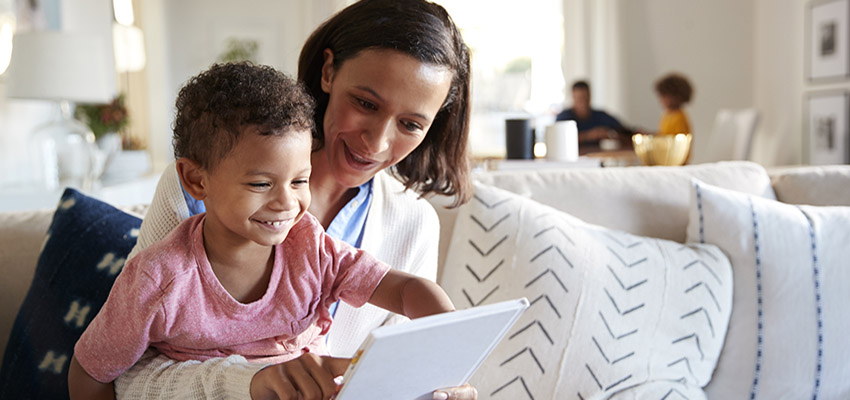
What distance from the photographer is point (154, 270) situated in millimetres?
894

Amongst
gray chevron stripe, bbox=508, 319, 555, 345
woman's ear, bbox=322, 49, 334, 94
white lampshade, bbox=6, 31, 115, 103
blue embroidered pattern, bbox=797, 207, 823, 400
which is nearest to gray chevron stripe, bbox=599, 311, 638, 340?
gray chevron stripe, bbox=508, 319, 555, 345

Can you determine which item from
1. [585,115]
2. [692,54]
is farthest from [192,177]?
[692,54]

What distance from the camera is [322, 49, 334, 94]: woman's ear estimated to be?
122cm

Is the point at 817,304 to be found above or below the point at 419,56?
below

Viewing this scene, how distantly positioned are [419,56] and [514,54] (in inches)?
255

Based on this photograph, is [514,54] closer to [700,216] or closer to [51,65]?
[51,65]

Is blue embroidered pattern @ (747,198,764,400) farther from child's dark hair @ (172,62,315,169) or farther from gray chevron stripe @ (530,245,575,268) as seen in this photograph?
child's dark hair @ (172,62,315,169)

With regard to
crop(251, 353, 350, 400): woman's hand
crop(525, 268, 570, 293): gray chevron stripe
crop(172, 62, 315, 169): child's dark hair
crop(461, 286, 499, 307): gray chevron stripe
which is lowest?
crop(461, 286, 499, 307): gray chevron stripe

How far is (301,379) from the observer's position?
0.78 metres

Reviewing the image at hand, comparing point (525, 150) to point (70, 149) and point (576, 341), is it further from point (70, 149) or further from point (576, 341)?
point (70, 149)

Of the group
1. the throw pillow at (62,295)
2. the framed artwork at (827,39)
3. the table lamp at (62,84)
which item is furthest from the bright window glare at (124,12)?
the throw pillow at (62,295)

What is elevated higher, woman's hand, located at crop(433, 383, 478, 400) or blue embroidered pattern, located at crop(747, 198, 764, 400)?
woman's hand, located at crop(433, 383, 478, 400)

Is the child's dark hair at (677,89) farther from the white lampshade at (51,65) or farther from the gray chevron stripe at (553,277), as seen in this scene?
the gray chevron stripe at (553,277)

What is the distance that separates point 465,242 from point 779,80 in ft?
16.4
